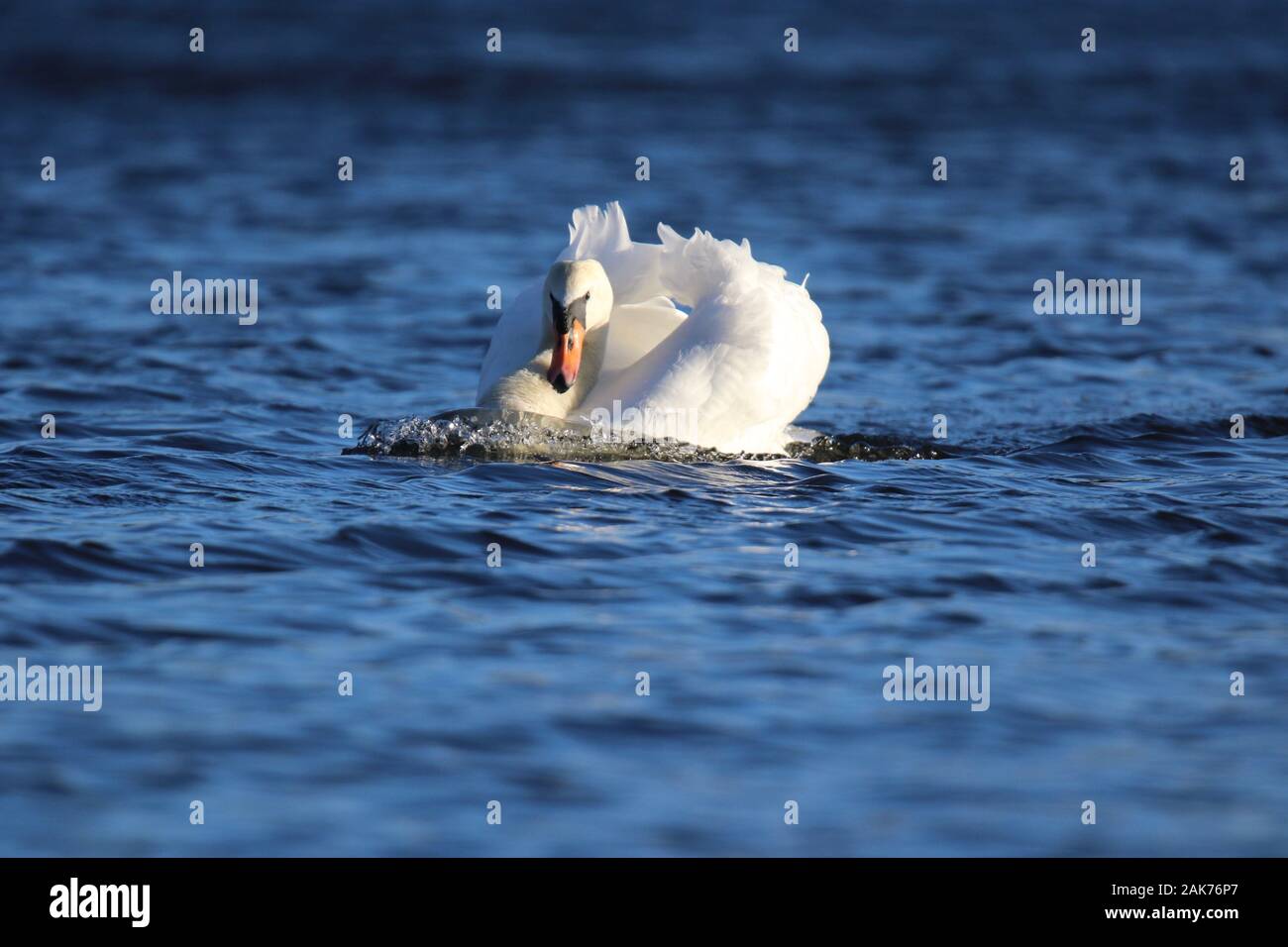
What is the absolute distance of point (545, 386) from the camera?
11.1m

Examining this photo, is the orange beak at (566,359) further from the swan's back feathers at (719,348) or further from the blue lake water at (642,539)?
the blue lake water at (642,539)

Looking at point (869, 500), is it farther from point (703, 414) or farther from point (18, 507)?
point (18, 507)

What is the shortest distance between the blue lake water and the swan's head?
656mm

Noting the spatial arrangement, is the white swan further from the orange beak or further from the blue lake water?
the blue lake water

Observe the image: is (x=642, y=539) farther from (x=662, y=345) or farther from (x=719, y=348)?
(x=662, y=345)

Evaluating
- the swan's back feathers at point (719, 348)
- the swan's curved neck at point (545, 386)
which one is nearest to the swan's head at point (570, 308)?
the swan's curved neck at point (545, 386)

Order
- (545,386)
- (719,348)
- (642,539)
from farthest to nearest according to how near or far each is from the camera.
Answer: (545,386) → (719,348) → (642,539)

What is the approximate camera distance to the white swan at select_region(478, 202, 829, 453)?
1062 centimetres

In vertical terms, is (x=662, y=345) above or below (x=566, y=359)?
above

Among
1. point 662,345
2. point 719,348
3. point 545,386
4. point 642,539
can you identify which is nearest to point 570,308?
point 545,386

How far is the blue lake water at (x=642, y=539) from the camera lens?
6.28 m

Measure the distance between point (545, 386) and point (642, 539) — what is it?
2071mm

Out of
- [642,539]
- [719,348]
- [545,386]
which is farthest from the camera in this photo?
[545,386]

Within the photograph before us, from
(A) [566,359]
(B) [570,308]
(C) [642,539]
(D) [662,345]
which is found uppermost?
(B) [570,308]
